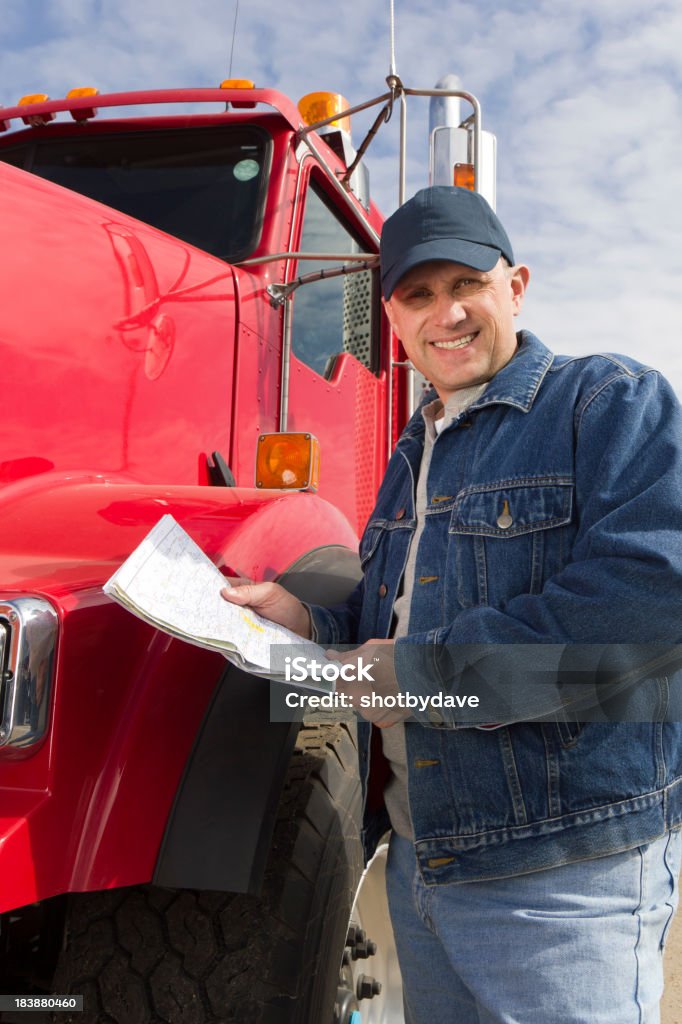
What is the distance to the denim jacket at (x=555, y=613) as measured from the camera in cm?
101

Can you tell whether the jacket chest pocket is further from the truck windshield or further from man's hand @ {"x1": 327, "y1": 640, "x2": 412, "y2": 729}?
the truck windshield

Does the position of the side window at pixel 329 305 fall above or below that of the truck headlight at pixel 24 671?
above

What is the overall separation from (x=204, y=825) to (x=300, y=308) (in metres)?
1.86

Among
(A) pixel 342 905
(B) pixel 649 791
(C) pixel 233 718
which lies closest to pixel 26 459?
(C) pixel 233 718

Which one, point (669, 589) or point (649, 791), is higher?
point (669, 589)

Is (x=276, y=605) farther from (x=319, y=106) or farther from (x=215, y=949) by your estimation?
(x=319, y=106)

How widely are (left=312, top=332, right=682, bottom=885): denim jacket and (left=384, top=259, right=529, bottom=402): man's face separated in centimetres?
10

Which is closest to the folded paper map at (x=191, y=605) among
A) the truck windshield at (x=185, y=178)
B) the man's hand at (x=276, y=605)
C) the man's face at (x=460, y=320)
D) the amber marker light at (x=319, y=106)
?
the man's hand at (x=276, y=605)

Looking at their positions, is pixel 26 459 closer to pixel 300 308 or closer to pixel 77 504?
pixel 77 504

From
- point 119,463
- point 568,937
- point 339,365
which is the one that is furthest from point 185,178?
point 568,937

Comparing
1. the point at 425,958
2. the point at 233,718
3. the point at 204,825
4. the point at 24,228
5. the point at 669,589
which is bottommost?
the point at 425,958

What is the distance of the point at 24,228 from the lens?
1.72m

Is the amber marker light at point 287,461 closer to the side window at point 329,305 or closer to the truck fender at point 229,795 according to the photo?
the side window at point 329,305

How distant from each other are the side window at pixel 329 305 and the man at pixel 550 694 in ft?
5.05
